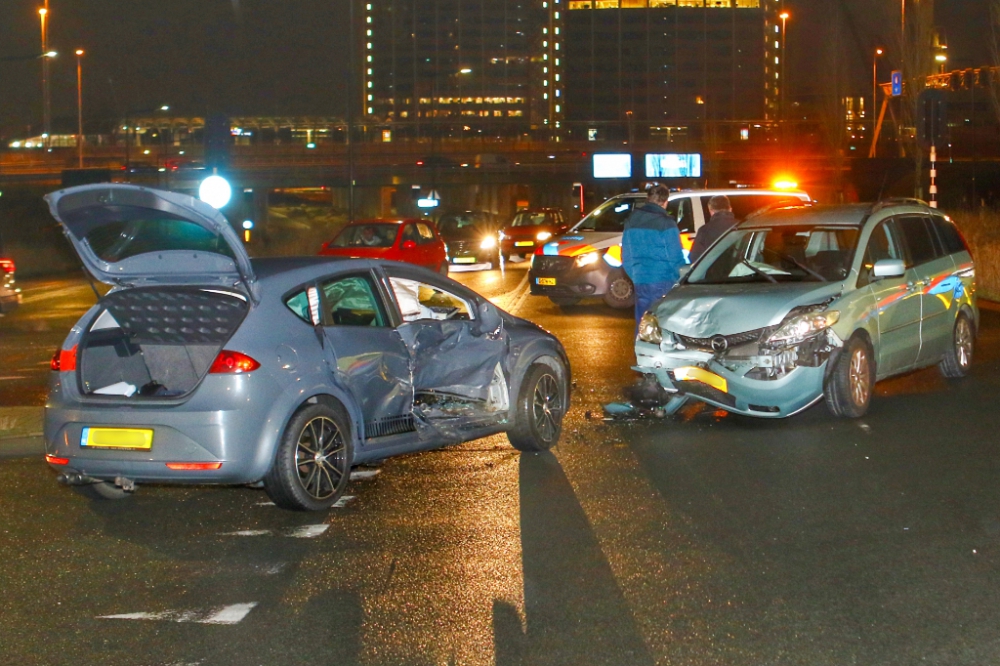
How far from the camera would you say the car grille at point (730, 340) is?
966cm

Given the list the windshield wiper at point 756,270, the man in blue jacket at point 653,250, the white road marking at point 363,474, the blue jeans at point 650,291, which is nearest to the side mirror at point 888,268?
the windshield wiper at point 756,270

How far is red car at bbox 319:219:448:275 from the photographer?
926 inches

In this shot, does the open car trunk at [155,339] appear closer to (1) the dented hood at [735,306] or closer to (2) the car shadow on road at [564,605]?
(2) the car shadow on road at [564,605]

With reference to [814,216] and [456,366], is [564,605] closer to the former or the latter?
[456,366]

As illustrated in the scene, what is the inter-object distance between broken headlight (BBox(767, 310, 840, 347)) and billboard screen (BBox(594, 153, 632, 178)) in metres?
32.3

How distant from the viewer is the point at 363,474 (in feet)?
28.6

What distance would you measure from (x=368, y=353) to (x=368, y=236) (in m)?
16.5

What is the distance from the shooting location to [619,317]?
19.7 metres

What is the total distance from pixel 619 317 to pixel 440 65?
180 meters

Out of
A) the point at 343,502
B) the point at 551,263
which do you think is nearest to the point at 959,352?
the point at 343,502

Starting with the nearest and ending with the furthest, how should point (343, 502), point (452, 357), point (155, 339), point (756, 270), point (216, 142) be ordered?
point (155, 339)
point (343, 502)
point (452, 357)
point (756, 270)
point (216, 142)

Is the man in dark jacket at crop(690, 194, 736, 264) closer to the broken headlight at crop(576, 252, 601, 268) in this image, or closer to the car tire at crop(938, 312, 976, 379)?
the car tire at crop(938, 312, 976, 379)

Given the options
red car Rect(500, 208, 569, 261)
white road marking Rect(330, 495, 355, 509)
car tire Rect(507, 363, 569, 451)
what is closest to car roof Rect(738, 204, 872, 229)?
car tire Rect(507, 363, 569, 451)

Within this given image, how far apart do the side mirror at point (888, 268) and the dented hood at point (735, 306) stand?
1.06ft
